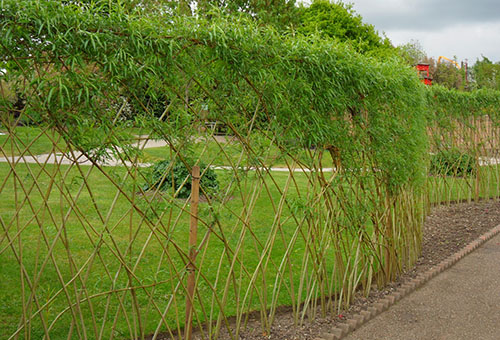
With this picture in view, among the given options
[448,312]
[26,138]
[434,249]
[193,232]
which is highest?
[26,138]

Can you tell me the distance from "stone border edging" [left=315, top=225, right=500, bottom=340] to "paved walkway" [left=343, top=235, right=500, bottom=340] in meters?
0.04

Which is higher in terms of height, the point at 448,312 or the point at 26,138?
the point at 26,138

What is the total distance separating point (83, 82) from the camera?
2.24 meters

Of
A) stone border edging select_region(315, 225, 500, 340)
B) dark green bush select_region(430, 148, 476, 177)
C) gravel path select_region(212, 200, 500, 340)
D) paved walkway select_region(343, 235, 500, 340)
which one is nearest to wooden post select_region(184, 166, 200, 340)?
gravel path select_region(212, 200, 500, 340)

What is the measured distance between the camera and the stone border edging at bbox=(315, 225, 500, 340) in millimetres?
3789

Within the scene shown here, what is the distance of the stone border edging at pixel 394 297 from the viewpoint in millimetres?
3789

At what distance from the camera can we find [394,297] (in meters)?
4.59

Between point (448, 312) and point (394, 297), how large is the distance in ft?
1.57

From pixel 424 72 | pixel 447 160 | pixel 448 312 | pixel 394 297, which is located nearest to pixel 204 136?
pixel 394 297

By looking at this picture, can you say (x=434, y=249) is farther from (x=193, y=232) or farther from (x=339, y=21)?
(x=339, y=21)

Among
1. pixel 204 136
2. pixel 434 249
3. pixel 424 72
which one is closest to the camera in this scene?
pixel 204 136

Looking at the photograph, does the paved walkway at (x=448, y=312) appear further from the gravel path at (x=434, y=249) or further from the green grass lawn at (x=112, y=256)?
the green grass lawn at (x=112, y=256)

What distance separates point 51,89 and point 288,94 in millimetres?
1630

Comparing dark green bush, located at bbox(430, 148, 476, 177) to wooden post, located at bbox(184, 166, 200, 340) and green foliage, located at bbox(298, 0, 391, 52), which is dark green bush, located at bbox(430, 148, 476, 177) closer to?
wooden post, located at bbox(184, 166, 200, 340)
